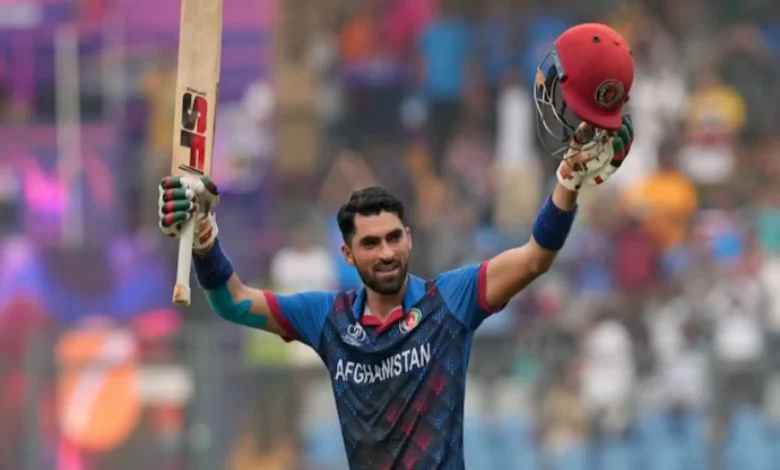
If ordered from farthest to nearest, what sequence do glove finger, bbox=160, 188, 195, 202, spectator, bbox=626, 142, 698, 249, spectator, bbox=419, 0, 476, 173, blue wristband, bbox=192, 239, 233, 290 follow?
spectator, bbox=419, 0, 476, 173
spectator, bbox=626, 142, 698, 249
blue wristband, bbox=192, 239, 233, 290
glove finger, bbox=160, 188, 195, 202

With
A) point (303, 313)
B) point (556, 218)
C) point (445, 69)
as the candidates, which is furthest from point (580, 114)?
point (445, 69)

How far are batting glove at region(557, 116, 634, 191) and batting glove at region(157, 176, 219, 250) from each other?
118cm

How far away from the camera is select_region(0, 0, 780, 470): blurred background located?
10883mm

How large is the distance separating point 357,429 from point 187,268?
74 cm

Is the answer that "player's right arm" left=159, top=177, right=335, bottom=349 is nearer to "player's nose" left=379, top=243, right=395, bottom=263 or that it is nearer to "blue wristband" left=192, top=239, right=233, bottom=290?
"blue wristband" left=192, top=239, right=233, bottom=290

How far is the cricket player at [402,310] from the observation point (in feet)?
17.4

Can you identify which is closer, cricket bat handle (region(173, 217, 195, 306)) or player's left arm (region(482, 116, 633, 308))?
player's left arm (region(482, 116, 633, 308))

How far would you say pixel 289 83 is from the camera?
14.5 meters

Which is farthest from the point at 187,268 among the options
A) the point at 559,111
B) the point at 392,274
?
the point at 559,111

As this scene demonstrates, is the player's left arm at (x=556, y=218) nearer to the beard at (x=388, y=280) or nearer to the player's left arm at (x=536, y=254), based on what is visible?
the player's left arm at (x=536, y=254)

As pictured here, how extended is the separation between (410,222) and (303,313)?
7.42 meters

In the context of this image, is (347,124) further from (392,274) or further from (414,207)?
Result: (392,274)

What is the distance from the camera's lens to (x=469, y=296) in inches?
218

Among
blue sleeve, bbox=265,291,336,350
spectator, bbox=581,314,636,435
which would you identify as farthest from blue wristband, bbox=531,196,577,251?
spectator, bbox=581,314,636,435
